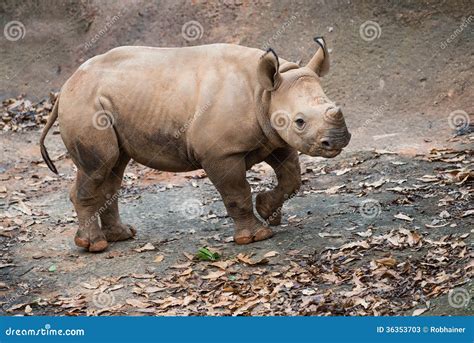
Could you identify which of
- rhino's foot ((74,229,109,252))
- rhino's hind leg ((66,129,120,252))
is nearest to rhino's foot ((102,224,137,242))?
rhino's hind leg ((66,129,120,252))

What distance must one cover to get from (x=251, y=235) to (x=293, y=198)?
1.70 metres

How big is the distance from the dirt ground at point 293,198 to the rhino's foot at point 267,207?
0.91ft

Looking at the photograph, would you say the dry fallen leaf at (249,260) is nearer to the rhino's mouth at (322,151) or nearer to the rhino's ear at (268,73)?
the rhino's mouth at (322,151)

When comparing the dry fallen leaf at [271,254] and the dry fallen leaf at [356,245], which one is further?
the dry fallen leaf at [271,254]

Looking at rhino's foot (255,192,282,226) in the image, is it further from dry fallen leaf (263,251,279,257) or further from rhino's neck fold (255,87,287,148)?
rhino's neck fold (255,87,287,148)

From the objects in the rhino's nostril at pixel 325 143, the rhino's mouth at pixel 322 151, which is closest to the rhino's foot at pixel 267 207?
the rhino's mouth at pixel 322 151

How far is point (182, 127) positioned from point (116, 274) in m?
1.64

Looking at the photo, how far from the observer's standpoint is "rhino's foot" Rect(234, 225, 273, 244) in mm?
9203

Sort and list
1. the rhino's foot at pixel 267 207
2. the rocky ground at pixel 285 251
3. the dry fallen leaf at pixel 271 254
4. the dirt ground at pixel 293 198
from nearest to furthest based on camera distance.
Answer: the rocky ground at pixel 285 251 < the dirt ground at pixel 293 198 < the dry fallen leaf at pixel 271 254 < the rhino's foot at pixel 267 207

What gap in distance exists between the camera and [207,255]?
8922mm

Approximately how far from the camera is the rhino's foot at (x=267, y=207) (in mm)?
9430

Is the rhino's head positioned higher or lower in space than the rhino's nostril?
higher

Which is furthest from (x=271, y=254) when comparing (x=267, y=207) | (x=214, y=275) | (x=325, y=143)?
(x=325, y=143)

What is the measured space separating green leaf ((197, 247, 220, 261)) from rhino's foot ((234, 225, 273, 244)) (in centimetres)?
36
